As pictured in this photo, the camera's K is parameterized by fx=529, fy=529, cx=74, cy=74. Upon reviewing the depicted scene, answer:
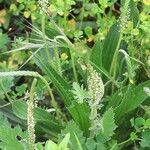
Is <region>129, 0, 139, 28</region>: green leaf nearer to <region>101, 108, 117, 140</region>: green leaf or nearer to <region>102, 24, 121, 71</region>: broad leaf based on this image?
<region>102, 24, 121, 71</region>: broad leaf

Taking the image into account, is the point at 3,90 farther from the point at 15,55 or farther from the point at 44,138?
the point at 15,55

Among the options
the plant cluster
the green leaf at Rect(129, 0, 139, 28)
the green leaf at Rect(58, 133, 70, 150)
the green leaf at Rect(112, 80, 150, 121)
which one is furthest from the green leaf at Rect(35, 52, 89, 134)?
the green leaf at Rect(58, 133, 70, 150)

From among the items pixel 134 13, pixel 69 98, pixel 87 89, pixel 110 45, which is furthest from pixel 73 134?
pixel 134 13

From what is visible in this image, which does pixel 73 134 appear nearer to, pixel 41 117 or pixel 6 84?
pixel 41 117

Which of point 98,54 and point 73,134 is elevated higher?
point 98,54

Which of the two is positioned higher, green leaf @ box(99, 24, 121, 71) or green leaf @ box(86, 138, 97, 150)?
green leaf @ box(99, 24, 121, 71)
